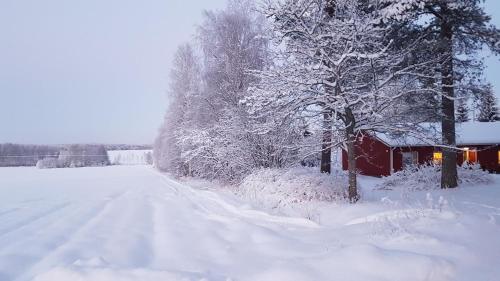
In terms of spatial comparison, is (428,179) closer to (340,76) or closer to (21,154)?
(340,76)

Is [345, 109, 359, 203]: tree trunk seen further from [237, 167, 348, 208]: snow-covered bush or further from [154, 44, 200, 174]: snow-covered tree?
[154, 44, 200, 174]: snow-covered tree

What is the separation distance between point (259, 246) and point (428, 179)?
47.7 ft

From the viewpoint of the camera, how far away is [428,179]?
64.0 feet

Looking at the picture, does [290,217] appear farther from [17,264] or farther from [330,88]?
[17,264]

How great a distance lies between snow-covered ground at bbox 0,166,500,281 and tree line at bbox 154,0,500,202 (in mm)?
2737

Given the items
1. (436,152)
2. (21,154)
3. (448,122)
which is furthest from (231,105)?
(21,154)

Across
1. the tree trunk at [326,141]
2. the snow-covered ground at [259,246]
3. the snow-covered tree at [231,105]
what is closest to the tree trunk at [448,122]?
the tree trunk at [326,141]

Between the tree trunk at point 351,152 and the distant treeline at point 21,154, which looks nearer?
the tree trunk at point 351,152

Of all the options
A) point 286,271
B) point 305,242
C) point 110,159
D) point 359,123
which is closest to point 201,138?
point 359,123

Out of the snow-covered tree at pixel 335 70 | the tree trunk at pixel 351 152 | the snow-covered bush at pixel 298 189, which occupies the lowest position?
the snow-covered bush at pixel 298 189

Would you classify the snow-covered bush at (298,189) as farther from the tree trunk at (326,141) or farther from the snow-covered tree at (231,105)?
the snow-covered tree at (231,105)

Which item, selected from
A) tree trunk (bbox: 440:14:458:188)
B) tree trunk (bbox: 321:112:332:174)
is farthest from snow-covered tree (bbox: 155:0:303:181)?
tree trunk (bbox: 440:14:458:188)

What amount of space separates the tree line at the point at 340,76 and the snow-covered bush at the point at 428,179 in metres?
1.47

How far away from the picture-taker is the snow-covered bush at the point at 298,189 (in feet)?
41.5
